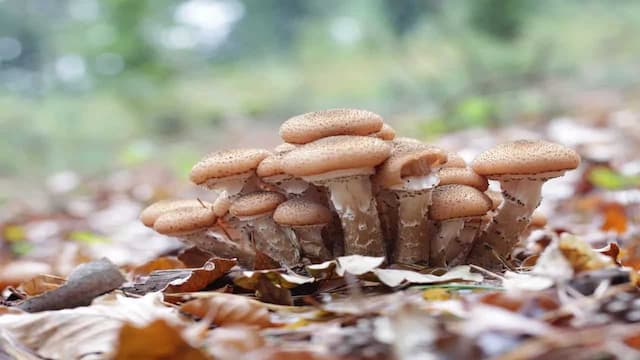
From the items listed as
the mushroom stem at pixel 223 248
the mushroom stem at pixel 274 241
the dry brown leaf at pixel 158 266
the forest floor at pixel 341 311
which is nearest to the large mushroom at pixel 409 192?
the forest floor at pixel 341 311

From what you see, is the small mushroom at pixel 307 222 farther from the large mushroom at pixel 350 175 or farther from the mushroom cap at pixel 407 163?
the mushroom cap at pixel 407 163

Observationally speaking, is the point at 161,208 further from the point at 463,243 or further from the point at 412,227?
the point at 463,243

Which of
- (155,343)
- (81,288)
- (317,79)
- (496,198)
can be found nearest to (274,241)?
(81,288)

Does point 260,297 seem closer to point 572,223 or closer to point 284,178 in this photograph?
point 284,178

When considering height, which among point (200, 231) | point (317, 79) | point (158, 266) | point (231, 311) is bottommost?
point (158, 266)

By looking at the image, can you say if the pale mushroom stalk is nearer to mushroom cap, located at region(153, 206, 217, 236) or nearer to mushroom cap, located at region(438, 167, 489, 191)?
mushroom cap, located at region(438, 167, 489, 191)

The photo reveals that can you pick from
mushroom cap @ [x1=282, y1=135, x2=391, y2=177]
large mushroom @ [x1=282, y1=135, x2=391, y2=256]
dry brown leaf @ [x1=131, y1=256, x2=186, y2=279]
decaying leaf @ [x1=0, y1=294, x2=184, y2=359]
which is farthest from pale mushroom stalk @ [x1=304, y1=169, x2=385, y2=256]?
dry brown leaf @ [x1=131, y1=256, x2=186, y2=279]

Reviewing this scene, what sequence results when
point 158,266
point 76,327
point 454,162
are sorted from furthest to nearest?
point 158,266, point 454,162, point 76,327
